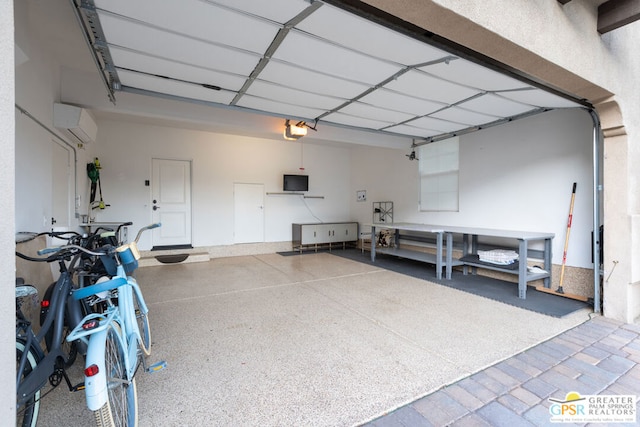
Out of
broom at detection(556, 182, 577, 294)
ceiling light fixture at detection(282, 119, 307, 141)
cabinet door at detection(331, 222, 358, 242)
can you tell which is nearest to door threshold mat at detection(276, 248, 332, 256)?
cabinet door at detection(331, 222, 358, 242)

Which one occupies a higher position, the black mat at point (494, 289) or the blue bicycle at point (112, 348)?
the blue bicycle at point (112, 348)

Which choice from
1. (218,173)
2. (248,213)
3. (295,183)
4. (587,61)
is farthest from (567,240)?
(218,173)

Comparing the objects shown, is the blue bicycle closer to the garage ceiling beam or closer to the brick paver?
the brick paver

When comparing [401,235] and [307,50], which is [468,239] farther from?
[307,50]

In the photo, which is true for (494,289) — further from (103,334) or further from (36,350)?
(36,350)

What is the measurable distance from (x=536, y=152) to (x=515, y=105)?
1062 millimetres

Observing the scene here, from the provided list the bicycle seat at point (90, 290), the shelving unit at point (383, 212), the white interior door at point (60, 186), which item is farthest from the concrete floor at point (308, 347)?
the shelving unit at point (383, 212)

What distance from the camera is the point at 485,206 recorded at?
4754 millimetres

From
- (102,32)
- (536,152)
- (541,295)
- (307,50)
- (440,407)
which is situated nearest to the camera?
(440,407)

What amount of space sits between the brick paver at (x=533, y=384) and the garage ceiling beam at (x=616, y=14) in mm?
2635

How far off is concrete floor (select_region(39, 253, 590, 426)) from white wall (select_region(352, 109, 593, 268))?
1320 millimetres

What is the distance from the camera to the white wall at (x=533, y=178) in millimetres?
3625
